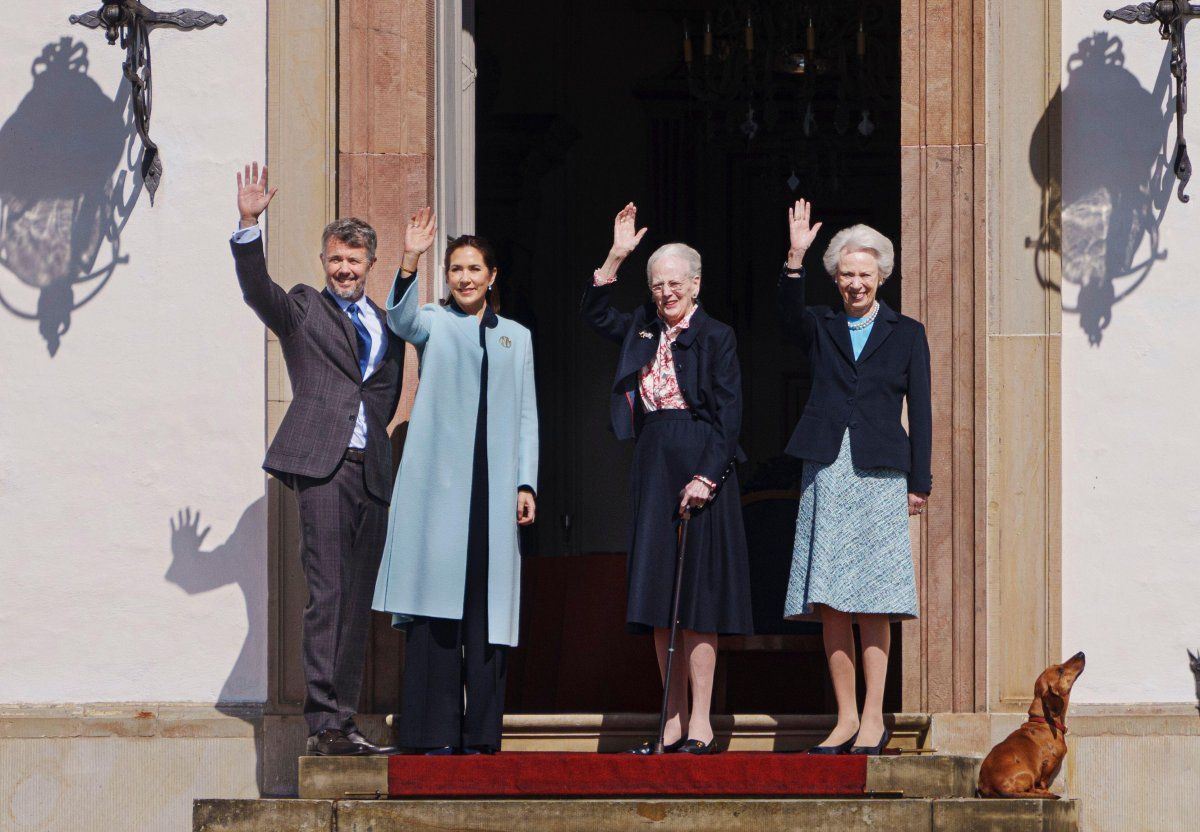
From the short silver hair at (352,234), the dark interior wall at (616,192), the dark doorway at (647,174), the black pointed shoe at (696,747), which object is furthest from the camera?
the dark interior wall at (616,192)

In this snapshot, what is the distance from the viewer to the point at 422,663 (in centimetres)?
771

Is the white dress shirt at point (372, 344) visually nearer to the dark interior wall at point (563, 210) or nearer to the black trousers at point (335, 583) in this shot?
the black trousers at point (335, 583)

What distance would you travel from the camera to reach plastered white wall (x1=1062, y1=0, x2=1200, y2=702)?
833 cm

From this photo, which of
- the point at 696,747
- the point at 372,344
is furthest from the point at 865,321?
the point at 372,344

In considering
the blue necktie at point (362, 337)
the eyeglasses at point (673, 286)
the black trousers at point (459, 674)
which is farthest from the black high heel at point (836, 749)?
the blue necktie at point (362, 337)

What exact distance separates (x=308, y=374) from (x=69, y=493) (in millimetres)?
1327

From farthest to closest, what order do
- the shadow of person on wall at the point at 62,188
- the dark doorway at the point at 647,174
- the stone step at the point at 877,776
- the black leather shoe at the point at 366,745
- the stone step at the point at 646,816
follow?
the dark doorway at the point at 647,174
the shadow of person on wall at the point at 62,188
the black leather shoe at the point at 366,745
the stone step at the point at 877,776
the stone step at the point at 646,816

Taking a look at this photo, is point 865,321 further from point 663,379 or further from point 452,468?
point 452,468

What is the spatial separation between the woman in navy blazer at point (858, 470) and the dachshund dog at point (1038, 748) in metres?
0.44

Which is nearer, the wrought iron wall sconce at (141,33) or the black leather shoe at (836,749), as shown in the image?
the black leather shoe at (836,749)

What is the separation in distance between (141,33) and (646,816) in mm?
3529

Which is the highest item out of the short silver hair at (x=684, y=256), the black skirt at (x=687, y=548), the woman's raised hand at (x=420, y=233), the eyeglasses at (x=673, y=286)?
the woman's raised hand at (x=420, y=233)

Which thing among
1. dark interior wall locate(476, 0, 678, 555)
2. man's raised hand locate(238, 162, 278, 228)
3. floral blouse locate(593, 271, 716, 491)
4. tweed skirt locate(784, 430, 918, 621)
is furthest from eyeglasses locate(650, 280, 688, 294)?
dark interior wall locate(476, 0, 678, 555)

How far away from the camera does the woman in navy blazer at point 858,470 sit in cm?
766
